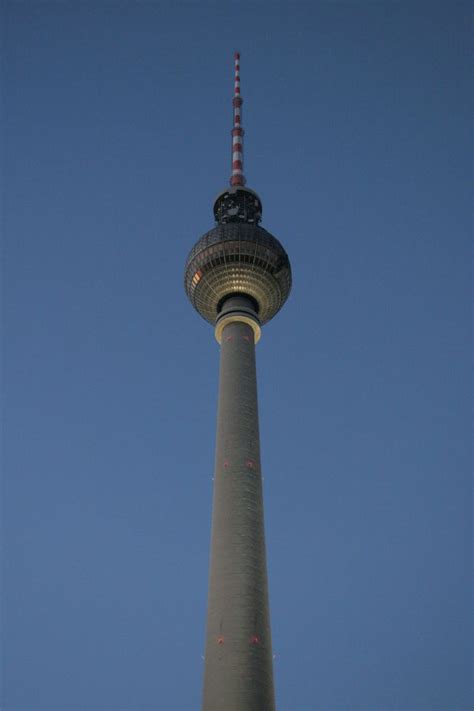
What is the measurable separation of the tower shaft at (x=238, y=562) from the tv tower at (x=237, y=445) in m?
0.05

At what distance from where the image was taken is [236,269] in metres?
49.4

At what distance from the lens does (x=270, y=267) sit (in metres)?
50.3

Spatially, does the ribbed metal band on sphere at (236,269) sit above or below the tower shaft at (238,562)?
above

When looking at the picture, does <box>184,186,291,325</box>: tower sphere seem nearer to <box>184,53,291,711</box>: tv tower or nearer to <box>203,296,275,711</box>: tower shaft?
<box>184,53,291,711</box>: tv tower

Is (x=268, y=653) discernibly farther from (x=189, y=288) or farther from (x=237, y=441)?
(x=189, y=288)

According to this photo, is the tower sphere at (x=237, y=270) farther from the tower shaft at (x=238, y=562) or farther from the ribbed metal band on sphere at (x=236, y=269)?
the tower shaft at (x=238, y=562)

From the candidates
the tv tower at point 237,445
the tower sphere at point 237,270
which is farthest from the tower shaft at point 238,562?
the tower sphere at point 237,270

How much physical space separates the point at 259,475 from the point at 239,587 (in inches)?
297

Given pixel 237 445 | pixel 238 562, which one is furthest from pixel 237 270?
pixel 238 562

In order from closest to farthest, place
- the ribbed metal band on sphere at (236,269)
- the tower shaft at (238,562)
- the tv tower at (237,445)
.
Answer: the tower shaft at (238,562), the tv tower at (237,445), the ribbed metal band on sphere at (236,269)

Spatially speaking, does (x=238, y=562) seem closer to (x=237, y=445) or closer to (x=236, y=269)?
(x=237, y=445)

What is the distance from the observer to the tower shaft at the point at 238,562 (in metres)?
30.7

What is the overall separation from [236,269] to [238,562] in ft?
76.4

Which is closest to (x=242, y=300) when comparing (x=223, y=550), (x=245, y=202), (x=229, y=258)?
(x=229, y=258)
